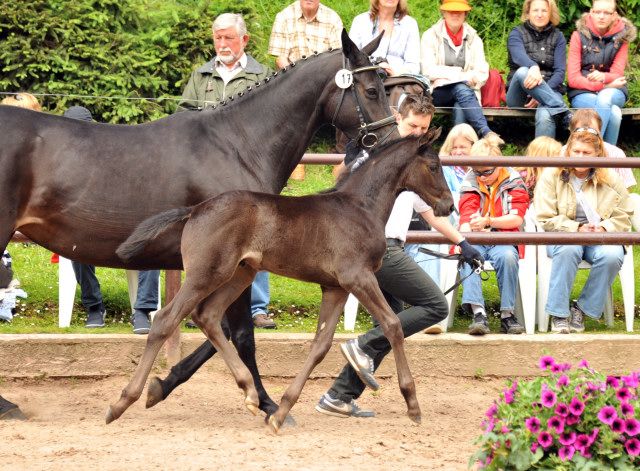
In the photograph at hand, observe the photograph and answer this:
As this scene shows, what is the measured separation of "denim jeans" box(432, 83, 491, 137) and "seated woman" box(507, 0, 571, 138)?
2.14 feet

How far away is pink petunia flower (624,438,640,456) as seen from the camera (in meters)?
3.98

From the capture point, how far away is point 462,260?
6.01m

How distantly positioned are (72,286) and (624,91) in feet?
19.8

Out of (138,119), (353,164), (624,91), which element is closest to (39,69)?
(138,119)

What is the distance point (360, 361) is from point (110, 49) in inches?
216

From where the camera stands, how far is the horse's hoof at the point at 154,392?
5.77 m

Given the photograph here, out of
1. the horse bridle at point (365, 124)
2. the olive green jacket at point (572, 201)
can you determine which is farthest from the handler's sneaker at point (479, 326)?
the horse bridle at point (365, 124)

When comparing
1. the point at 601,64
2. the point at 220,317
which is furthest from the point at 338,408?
the point at 601,64

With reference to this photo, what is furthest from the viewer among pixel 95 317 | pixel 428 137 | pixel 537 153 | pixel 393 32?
pixel 393 32

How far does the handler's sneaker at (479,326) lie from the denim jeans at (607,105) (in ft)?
11.4

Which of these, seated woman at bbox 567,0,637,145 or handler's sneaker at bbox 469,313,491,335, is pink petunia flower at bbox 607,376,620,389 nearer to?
handler's sneaker at bbox 469,313,491,335

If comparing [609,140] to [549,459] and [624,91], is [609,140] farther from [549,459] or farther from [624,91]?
[549,459]

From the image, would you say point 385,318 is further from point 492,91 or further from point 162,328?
point 492,91

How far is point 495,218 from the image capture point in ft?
24.5
